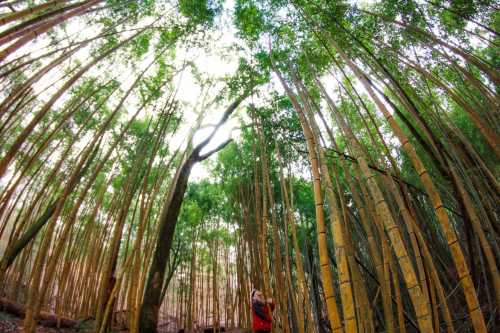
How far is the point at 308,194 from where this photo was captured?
6074 mm

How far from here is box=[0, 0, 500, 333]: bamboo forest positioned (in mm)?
1795

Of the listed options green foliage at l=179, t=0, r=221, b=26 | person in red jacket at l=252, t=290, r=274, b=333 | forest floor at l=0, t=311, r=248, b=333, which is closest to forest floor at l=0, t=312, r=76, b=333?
forest floor at l=0, t=311, r=248, b=333

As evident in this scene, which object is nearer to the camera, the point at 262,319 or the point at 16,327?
the point at 262,319

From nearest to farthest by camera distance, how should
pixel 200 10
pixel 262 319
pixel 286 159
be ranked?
pixel 262 319 → pixel 200 10 → pixel 286 159

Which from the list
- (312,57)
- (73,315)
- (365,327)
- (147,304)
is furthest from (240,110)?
(73,315)

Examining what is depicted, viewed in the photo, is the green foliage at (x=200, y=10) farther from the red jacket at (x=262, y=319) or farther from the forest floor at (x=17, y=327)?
the forest floor at (x=17, y=327)

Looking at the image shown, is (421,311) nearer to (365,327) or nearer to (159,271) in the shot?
(365,327)

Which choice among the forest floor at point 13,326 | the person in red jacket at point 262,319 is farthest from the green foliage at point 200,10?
the forest floor at point 13,326

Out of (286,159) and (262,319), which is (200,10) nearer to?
(286,159)

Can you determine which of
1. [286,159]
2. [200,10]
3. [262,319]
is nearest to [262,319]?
[262,319]

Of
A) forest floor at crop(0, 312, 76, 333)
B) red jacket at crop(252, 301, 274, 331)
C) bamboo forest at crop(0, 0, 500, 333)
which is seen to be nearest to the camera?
bamboo forest at crop(0, 0, 500, 333)

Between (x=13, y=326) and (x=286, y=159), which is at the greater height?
(x=286, y=159)

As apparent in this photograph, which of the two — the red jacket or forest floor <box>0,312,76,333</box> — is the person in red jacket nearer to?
the red jacket

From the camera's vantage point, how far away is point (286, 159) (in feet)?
14.7
